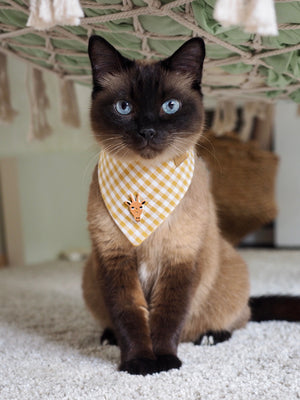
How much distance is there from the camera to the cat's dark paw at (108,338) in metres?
1.34

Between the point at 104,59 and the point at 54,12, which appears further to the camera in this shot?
the point at 104,59

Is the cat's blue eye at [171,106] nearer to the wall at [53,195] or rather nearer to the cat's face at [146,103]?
the cat's face at [146,103]

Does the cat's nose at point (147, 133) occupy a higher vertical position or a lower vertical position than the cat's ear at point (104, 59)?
lower

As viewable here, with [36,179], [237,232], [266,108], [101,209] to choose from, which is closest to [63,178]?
[36,179]

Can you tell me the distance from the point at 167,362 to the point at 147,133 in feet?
1.70

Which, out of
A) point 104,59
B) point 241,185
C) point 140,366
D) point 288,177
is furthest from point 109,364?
point 288,177

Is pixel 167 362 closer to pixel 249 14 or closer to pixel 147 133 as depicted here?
pixel 147 133

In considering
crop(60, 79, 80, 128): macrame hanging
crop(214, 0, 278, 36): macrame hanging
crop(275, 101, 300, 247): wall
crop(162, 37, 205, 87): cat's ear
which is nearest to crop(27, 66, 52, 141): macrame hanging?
crop(60, 79, 80, 128): macrame hanging

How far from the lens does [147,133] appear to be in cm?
105

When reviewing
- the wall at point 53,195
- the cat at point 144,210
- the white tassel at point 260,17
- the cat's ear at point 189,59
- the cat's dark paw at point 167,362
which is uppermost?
the white tassel at point 260,17

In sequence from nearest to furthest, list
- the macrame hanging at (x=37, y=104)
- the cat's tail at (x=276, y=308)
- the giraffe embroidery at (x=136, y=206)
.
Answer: the giraffe embroidery at (x=136, y=206) < the cat's tail at (x=276, y=308) < the macrame hanging at (x=37, y=104)

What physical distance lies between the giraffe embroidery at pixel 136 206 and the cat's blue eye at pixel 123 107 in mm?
213

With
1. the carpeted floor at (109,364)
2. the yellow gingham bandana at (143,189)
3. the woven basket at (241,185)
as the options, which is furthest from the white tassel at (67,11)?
the woven basket at (241,185)

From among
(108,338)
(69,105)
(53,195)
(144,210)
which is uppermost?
(69,105)
